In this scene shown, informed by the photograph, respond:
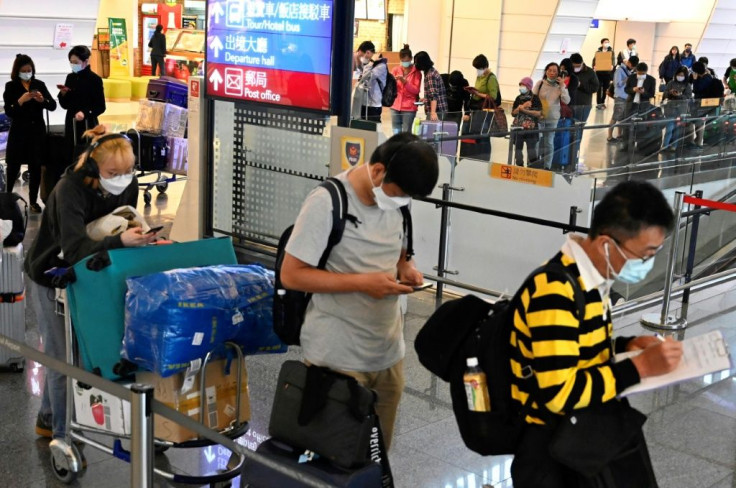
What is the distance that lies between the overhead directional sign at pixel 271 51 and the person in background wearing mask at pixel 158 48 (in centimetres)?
1747

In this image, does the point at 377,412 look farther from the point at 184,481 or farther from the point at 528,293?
the point at 528,293

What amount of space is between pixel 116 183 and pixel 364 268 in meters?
1.24

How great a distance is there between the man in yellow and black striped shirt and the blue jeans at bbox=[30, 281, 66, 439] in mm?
2315

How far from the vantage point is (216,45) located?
7.45 meters

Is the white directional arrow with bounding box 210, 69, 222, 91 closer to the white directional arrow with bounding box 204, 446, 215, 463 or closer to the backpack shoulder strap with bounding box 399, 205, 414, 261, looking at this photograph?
the white directional arrow with bounding box 204, 446, 215, 463

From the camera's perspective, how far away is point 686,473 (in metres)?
4.41

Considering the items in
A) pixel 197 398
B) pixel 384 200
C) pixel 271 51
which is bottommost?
pixel 197 398

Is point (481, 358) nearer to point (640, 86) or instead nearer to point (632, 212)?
point (632, 212)

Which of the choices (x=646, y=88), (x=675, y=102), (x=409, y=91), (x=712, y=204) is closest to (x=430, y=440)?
(x=712, y=204)

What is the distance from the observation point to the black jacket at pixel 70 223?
3707mm

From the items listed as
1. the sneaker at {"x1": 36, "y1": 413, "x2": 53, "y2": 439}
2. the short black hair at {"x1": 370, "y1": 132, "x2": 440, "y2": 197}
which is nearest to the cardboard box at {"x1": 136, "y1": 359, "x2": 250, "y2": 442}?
the sneaker at {"x1": 36, "y1": 413, "x2": 53, "y2": 439}

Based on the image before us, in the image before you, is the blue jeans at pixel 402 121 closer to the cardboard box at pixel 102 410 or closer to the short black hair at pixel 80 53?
the short black hair at pixel 80 53

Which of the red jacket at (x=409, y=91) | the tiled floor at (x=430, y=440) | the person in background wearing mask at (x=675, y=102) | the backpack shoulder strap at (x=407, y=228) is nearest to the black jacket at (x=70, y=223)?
the tiled floor at (x=430, y=440)

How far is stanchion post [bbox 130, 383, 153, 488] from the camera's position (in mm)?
2832
